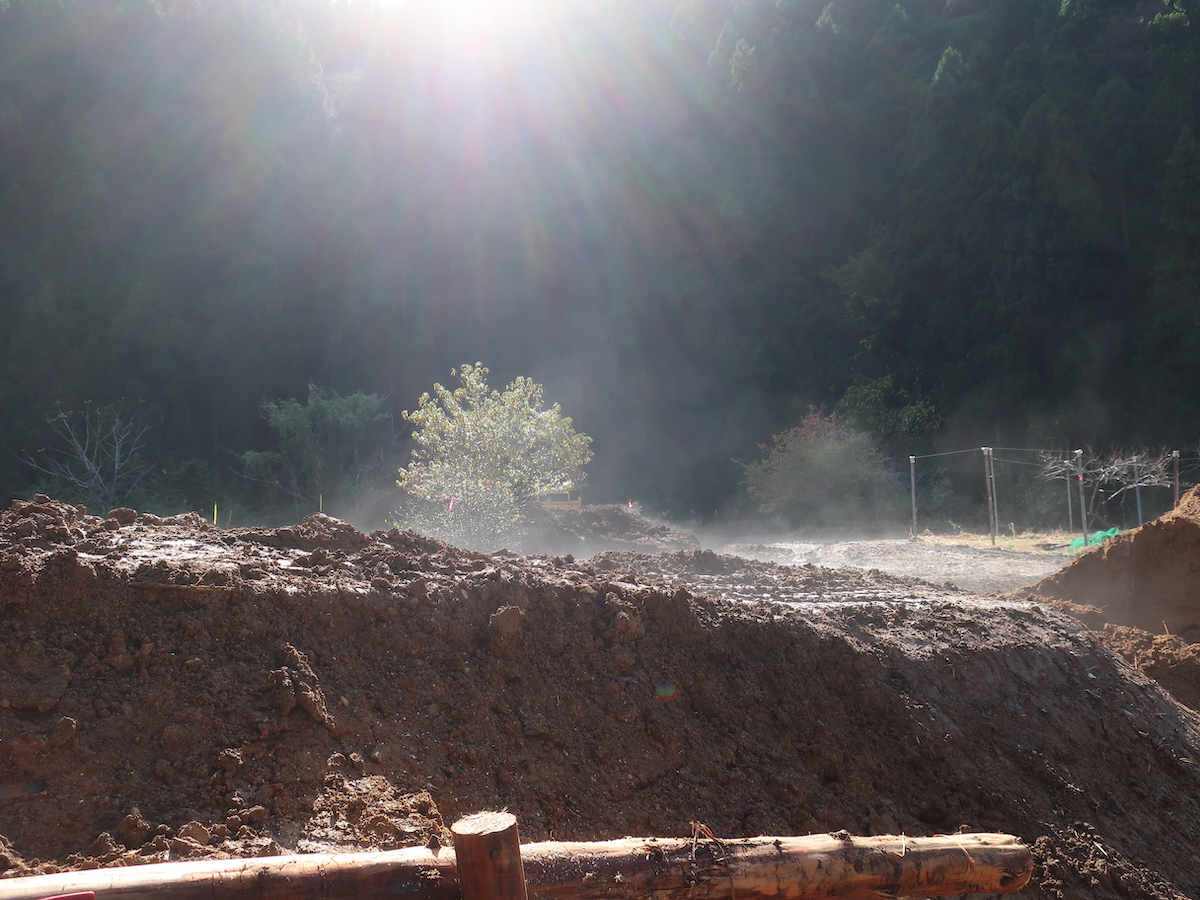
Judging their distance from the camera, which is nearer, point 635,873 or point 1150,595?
point 635,873

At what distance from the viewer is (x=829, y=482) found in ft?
57.6

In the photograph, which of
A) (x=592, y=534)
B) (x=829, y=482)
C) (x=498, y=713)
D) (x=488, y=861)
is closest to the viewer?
(x=488, y=861)

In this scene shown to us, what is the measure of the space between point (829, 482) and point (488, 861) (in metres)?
16.9

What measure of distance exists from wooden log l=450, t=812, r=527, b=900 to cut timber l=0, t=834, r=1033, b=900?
98mm

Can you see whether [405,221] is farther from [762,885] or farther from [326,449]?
[762,885]

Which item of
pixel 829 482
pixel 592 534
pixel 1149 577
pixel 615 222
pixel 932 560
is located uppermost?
pixel 615 222

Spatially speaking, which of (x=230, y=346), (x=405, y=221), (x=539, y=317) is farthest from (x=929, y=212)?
(x=230, y=346)

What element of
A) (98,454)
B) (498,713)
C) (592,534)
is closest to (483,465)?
(592,534)

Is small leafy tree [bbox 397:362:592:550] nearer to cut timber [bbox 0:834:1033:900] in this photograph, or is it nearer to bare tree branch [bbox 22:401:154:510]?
cut timber [bbox 0:834:1033:900]

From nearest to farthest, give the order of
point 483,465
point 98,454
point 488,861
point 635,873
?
point 488,861
point 635,873
point 483,465
point 98,454

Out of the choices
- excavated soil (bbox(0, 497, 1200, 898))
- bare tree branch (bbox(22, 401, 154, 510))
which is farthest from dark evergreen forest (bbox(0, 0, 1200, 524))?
excavated soil (bbox(0, 497, 1200, 898))

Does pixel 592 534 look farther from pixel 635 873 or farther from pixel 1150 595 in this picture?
pixel 635 873

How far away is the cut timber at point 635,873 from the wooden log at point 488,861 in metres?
0.10

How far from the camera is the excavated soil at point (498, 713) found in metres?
2.16
